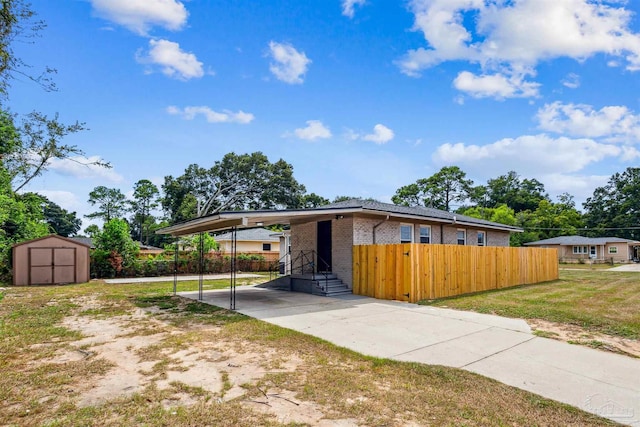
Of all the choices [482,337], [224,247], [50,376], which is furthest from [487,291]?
[224,247]

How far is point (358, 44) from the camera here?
47.4 feet

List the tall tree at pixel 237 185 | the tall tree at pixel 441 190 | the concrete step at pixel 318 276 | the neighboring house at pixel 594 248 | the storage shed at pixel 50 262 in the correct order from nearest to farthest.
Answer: the concrete step at pixel 318 276, the storage shed at pixel 50 262, the neighboring house at pixel 594 248, the tall tree at pixel 237 185, the tall tree at pixel 441 190

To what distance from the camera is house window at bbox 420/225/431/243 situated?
15.1 meters

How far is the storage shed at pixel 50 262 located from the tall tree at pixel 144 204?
39.2 meters

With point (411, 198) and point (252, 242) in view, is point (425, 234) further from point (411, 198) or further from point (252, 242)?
point (411, 198)

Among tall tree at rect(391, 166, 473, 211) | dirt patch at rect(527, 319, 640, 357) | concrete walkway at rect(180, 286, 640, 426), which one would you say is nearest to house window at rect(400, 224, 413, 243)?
concrete walkway at rect(180, 286, 640, 426)

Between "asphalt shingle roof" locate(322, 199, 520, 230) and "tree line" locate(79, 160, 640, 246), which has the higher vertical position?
"tree line" locate(79, 160, 640, 246)

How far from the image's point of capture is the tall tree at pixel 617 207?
1986 inches

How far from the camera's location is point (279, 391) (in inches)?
158

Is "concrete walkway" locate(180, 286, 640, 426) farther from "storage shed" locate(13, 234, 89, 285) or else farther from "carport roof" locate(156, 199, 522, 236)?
"storage shed" locate(13, 234, 89, 285)

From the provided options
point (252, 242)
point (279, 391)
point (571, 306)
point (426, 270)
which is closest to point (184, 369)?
point (279, 391)

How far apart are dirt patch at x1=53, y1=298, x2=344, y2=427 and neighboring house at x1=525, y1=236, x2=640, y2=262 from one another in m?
46.5

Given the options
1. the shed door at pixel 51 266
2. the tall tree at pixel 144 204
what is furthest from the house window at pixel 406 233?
the tall tree at pixel 144 204

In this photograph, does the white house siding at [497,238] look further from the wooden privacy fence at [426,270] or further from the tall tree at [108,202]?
the tall tree at [108,202]
